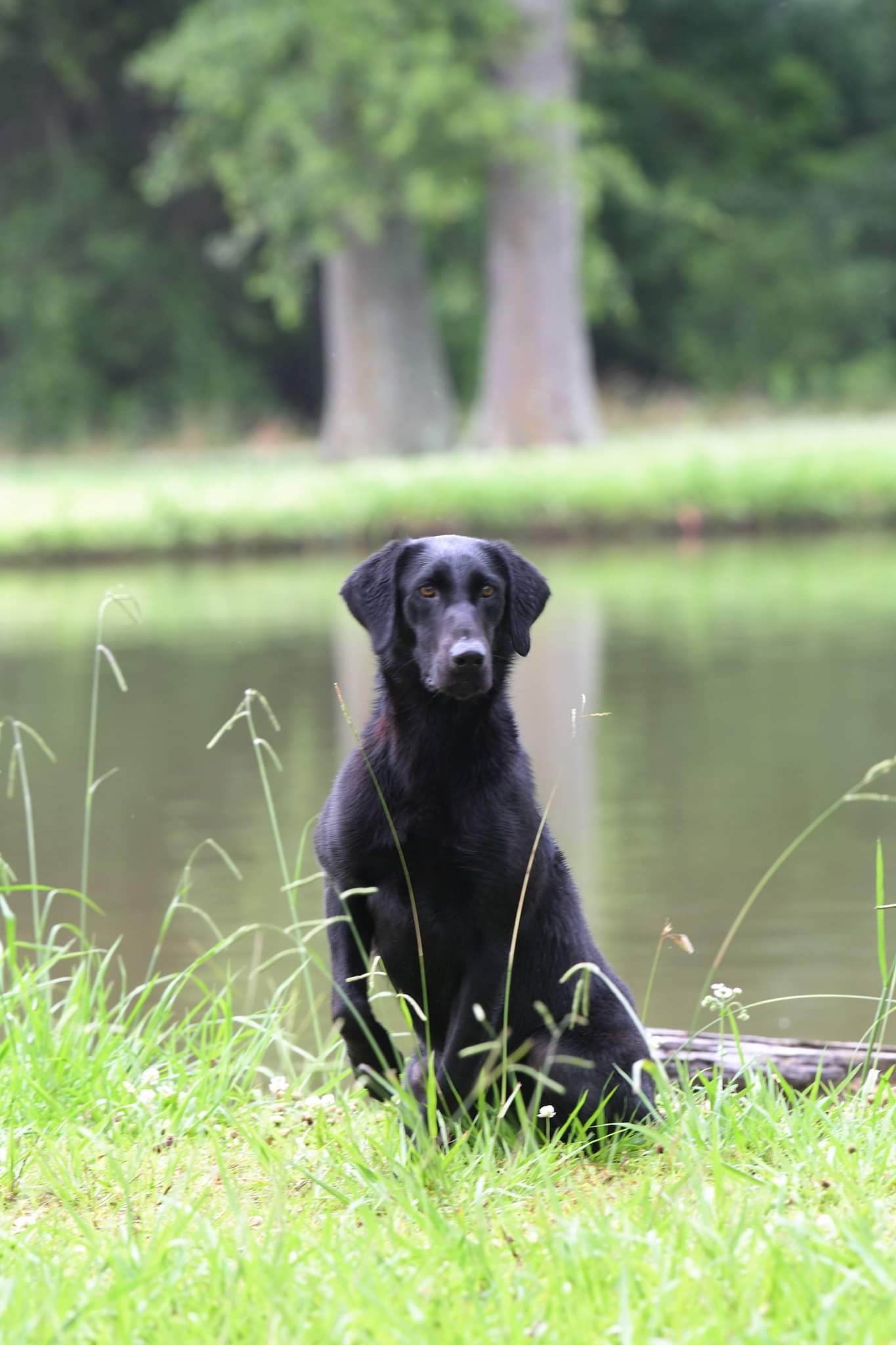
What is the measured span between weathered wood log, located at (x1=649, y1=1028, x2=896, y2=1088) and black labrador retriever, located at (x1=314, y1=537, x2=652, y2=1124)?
1.82 feet

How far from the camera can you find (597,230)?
1286 inches

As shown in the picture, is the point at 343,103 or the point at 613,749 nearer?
the point at 613,749

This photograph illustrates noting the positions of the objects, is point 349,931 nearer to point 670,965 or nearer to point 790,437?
point 670,965

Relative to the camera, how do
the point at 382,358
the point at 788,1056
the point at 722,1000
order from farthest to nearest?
the point at 382,358 < the point at 788,1056 < the point at 722,1000

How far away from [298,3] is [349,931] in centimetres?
2196

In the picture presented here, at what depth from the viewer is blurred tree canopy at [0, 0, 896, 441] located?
29641 millimetres

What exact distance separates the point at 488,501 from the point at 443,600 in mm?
15700

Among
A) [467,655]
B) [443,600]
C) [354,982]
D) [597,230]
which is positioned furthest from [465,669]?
[597,230]

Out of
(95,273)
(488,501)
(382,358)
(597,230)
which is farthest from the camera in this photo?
(597,230)

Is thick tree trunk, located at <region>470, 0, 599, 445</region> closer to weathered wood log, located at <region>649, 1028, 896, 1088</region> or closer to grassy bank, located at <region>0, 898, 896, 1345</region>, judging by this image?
weathered wood log, located at <region>649, 1028, 896, 1088</region>

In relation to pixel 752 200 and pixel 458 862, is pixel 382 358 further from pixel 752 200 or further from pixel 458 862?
pixel 458 862

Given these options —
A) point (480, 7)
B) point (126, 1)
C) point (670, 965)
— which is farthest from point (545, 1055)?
point (126, 1)

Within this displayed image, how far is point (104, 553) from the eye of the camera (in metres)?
19.8

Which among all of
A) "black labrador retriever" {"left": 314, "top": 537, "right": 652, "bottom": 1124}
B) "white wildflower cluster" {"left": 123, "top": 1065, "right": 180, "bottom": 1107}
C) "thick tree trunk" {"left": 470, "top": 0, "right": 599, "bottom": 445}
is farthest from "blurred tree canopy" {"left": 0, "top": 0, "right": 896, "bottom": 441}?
"black labrador retriever" {"left": 314, "top": 537, "right": 652, "bottom": 1124}
